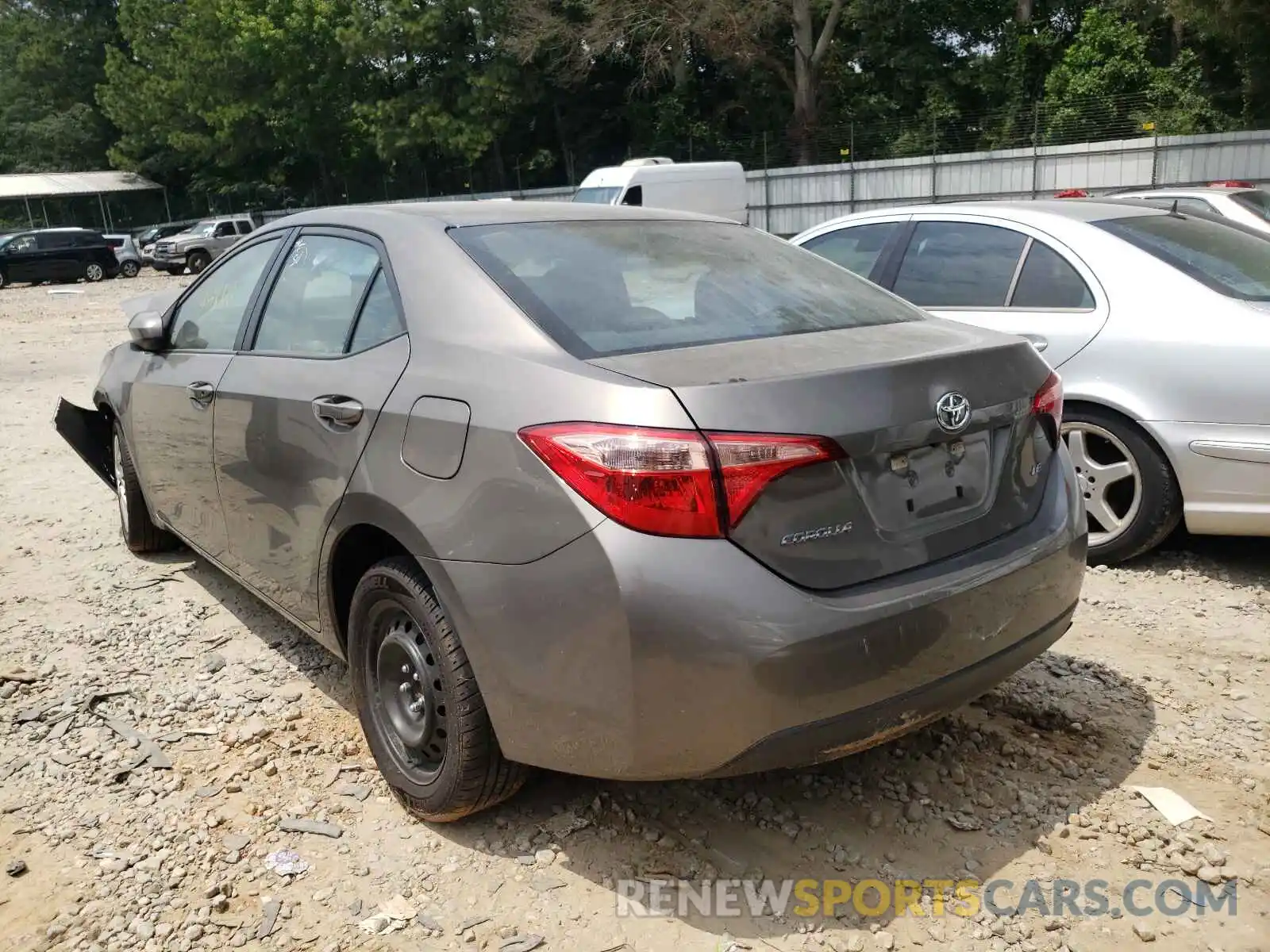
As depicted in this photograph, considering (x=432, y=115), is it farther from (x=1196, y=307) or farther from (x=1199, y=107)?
(x=1196, y=307)

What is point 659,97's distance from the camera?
34.1m

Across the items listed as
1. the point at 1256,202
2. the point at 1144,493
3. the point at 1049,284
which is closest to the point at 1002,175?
the point at 1256,202

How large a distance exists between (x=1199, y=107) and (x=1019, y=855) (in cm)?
2657

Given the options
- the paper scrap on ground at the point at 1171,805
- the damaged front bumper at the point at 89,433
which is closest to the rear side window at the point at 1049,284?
the paper scrap on ground at the point at 1171,805

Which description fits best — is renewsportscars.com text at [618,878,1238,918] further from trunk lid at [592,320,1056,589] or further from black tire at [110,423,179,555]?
black tire at [110,423,179,555]

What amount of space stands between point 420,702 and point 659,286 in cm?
131

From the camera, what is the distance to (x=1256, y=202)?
959 cm

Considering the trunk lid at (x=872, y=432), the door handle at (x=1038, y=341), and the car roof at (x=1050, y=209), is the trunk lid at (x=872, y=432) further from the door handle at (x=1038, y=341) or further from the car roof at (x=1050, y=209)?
the car roof at (x=1050, y=209)

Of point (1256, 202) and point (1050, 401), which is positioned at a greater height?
point (1256, 202)

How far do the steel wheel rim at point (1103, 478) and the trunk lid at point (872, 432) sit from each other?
6.48 ft

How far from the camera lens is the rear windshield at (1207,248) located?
440cm

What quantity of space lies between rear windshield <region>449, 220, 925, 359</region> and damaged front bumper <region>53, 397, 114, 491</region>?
3326 mm

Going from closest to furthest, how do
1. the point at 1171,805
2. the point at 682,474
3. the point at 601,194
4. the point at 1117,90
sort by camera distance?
the point at 682,474, the point at 1171,805, the point at 601,194, the point at 1117,90

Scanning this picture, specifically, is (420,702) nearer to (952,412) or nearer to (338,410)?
(338,410)
